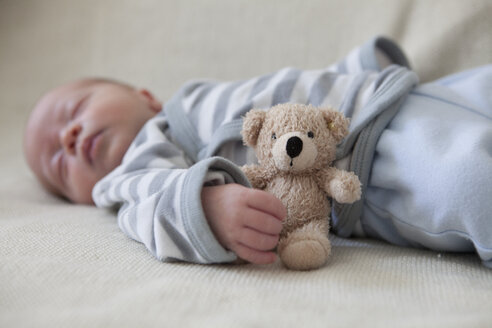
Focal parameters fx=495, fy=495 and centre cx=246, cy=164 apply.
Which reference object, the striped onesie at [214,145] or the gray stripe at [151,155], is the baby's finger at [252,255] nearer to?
the striped onesie at [214,145]

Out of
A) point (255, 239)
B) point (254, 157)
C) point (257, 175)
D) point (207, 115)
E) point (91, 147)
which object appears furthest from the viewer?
point (91, 147)

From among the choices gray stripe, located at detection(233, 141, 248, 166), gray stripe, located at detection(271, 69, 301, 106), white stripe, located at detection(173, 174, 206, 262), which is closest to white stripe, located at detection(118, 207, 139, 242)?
white stripe, located at detection(173, 174, 206, 262)

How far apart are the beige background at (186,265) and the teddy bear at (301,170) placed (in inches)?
1.9

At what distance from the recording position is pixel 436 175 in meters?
0.73

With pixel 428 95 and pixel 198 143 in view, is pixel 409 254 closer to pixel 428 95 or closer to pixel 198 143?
pixel 428 95

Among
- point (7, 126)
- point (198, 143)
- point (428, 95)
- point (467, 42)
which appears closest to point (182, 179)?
point (198, 143)

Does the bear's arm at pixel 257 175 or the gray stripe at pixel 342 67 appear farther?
the gray stripe at pixel 342 67

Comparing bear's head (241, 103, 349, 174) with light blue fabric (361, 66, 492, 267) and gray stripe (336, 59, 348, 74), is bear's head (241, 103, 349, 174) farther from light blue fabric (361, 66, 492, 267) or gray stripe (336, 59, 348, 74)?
gray stripe (336, 59, 348, 74)

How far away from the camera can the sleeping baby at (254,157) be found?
679 millimetres

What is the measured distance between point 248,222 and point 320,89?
1.21 feet

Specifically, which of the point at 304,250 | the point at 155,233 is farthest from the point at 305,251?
the point at 155,233

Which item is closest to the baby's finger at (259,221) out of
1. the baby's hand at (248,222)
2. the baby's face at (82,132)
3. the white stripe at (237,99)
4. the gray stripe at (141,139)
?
the baby's hand at (248,222)

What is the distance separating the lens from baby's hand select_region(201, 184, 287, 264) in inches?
25.8

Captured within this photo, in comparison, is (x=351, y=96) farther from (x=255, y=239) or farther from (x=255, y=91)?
(x=255, y=239)
